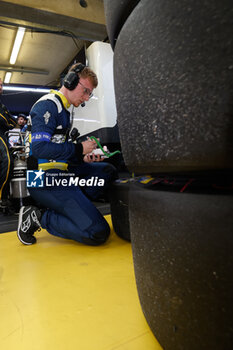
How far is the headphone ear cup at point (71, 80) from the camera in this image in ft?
4.55

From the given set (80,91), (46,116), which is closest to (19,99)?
(80,91)

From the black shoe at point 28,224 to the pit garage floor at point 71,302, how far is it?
119 millimetres

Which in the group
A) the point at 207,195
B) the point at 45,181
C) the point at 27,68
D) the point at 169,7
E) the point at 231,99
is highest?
the point at 27,68

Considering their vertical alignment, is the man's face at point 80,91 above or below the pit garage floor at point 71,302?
above

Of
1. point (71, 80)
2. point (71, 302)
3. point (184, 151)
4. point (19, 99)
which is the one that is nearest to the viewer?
point (184, 151)

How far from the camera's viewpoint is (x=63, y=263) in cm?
96

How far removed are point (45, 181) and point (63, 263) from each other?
0.53 metres

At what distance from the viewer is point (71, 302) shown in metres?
0.67

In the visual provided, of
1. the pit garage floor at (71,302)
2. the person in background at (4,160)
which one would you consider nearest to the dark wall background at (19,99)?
the person in background at (4,160)

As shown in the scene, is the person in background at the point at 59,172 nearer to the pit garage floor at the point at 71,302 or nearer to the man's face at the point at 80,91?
the man's face at the point at 80,91

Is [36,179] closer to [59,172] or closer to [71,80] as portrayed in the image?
[59,172]

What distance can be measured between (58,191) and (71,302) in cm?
73

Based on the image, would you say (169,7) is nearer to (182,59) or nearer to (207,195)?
(182,59)

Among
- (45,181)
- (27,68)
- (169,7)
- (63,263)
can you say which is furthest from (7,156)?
(27,68)
